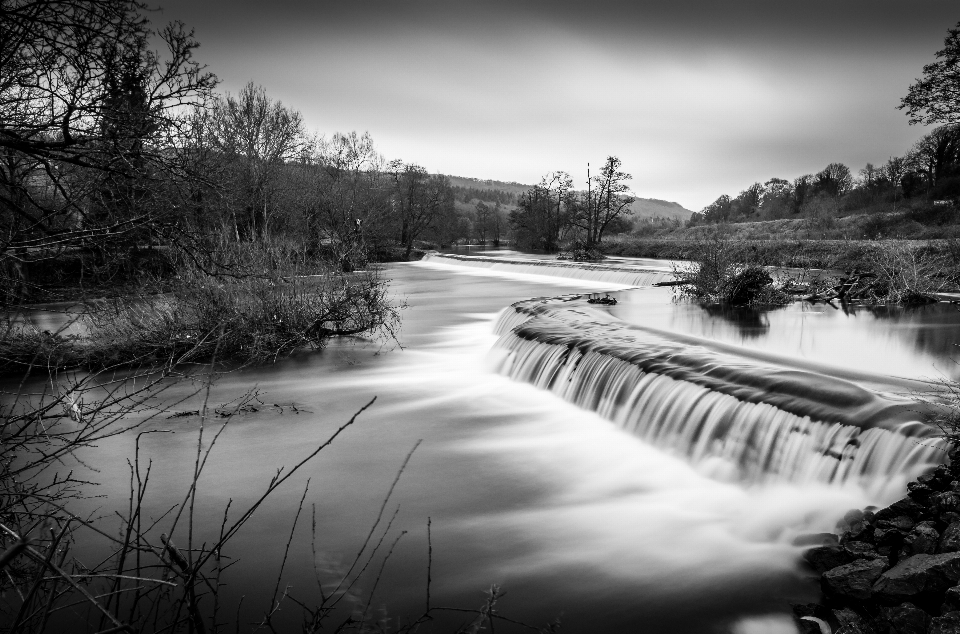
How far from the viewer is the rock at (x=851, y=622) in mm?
3793

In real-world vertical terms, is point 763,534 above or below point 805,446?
below

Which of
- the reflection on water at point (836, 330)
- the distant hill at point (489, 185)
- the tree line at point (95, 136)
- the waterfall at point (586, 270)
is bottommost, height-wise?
the reflection on water at point (836, 330)

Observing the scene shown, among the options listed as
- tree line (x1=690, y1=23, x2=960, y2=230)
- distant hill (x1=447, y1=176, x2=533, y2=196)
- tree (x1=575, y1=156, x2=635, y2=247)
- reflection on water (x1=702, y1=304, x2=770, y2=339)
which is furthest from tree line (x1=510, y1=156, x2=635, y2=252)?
distant hill (x1=447, y1=176, x2=533, y2=196)

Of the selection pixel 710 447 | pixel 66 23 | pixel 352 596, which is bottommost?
pixel 352 596

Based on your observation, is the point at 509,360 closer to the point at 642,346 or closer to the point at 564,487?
the point at 642,346

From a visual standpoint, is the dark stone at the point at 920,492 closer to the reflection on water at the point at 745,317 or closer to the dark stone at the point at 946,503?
the dark stone at the point at 946,503

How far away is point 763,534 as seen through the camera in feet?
18.8

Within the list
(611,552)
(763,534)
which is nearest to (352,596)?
(611,552)

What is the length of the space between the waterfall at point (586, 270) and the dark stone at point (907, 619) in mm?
20591

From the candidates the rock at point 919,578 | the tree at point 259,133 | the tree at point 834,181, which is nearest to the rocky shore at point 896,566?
the rock at point 919,578

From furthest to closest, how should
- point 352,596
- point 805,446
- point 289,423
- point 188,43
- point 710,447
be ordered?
point 289,423, point 710,447, point 805,446, point 188,43, point 352,596

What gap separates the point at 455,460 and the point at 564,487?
1585 mm

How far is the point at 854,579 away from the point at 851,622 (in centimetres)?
48

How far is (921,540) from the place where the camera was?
4.30 meters
